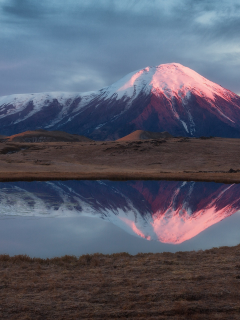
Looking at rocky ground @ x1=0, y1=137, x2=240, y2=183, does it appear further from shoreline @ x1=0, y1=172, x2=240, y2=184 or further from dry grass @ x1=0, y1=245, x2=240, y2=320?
dry grass @ x1=0, y1=245, x2=240, y2=320

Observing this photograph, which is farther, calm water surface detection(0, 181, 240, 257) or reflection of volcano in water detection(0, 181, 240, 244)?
reflection of volcano in water detection(0, 181, 240, 244)

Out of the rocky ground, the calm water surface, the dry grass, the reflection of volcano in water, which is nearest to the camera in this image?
the dry grass

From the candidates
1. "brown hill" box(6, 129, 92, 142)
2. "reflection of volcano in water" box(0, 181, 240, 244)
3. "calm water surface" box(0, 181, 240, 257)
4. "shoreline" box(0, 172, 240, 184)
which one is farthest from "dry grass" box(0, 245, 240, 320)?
"brown hill" box(6, 129, 92, 142)

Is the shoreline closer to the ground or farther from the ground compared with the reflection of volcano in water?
farther from the ground

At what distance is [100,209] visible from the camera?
81.0ft

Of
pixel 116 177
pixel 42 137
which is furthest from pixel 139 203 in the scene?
pixel 42 137

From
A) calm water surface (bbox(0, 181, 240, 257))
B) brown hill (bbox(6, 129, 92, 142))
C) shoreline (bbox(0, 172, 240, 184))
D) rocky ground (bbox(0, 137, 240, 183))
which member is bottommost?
calm water surface (bbox(0, 181, 240, 257))

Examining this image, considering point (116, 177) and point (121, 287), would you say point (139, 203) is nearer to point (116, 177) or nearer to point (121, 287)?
point (116, 177)

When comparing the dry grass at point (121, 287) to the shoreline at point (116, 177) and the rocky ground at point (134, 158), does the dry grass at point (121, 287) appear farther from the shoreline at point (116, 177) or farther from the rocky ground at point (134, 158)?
the rocky ground at point (134, 158)

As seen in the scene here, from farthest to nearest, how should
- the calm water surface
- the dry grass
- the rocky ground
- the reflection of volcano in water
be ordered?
the rocky ground, the reflection of volcano in water, the calm water surface, the dry grass

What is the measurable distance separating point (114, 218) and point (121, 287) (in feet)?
41.0

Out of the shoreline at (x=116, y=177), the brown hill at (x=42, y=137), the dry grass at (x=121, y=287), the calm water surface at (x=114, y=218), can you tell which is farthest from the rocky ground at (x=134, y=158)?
the brown hill at (x=42, y=137)

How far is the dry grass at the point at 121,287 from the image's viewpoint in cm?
774

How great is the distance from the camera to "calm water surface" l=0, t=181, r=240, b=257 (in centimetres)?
1556
